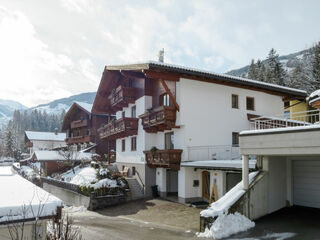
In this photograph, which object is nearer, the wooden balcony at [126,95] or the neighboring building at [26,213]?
the neighboring building at [26,213]

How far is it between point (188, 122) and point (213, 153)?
10.3 feet

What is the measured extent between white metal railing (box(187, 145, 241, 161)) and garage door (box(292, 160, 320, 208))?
5.85 meters

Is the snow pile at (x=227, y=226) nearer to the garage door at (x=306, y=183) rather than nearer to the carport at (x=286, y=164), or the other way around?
the carport at (x=286, y=164)

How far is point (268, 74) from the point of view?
170 ft

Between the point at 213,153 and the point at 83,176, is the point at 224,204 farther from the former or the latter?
the point at 83,176

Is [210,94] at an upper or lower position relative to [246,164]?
upper

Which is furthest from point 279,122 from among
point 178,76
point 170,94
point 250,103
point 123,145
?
point 123,145

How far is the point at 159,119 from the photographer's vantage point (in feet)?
67.7

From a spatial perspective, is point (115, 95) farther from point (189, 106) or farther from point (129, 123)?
point (189, 106)

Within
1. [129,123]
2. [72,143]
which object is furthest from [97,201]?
[72,143]

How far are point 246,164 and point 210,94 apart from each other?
978 cm

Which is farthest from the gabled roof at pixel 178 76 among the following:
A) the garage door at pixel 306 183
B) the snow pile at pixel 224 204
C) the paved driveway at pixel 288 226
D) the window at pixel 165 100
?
the paved driveway at pixel 288 226

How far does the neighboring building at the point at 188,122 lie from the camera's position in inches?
783

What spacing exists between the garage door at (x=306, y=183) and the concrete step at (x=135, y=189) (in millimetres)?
12604
